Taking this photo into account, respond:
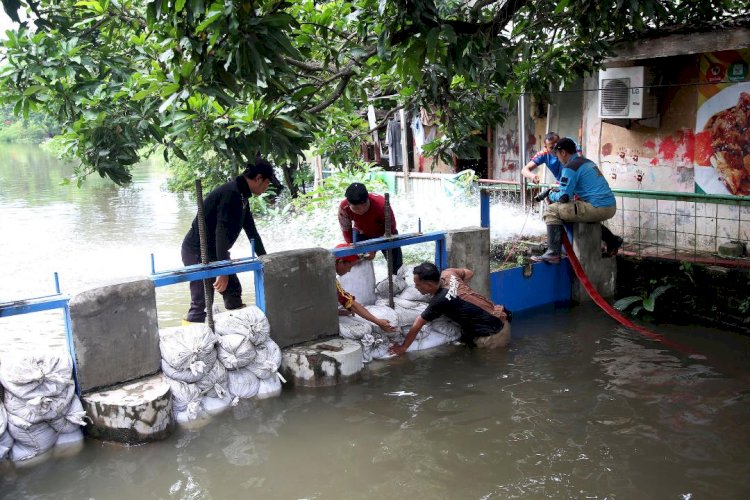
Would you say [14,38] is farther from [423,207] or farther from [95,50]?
[423,207]

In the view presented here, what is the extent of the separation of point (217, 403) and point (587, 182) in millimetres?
4916

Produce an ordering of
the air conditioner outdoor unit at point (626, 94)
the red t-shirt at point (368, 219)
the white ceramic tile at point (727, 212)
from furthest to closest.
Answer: the air conditioner outdoor unit at point (626, 94) → the white ceramic tile at point (727, 212) → the red t-shirt at point (368, 219)

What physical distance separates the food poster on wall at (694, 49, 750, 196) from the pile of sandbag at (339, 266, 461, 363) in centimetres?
433

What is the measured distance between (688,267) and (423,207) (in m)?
5.83

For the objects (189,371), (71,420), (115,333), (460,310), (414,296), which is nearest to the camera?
(71,420)

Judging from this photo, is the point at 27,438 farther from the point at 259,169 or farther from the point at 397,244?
the point at 397,244

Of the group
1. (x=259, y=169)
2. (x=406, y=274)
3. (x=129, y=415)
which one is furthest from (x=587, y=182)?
(x=129, y=415)

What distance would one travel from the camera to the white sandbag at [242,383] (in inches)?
226

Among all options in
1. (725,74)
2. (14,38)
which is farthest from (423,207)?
(14,38)

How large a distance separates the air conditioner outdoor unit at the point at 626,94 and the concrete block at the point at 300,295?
16.6 ft

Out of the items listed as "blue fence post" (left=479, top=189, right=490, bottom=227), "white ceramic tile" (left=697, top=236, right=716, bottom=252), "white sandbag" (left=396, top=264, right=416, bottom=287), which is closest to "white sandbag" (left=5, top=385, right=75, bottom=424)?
"white sandbag" (left=396, top=264, right=416, bottom=287)

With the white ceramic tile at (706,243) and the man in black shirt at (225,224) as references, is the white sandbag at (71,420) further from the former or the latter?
the white ceramic tile at (706,243)

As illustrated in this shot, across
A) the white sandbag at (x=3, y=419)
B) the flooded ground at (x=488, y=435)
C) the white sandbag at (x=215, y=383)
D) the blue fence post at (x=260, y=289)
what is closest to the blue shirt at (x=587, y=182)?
the flooded ground at (x=488, y=435)

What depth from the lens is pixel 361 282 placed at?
22.9 feet
